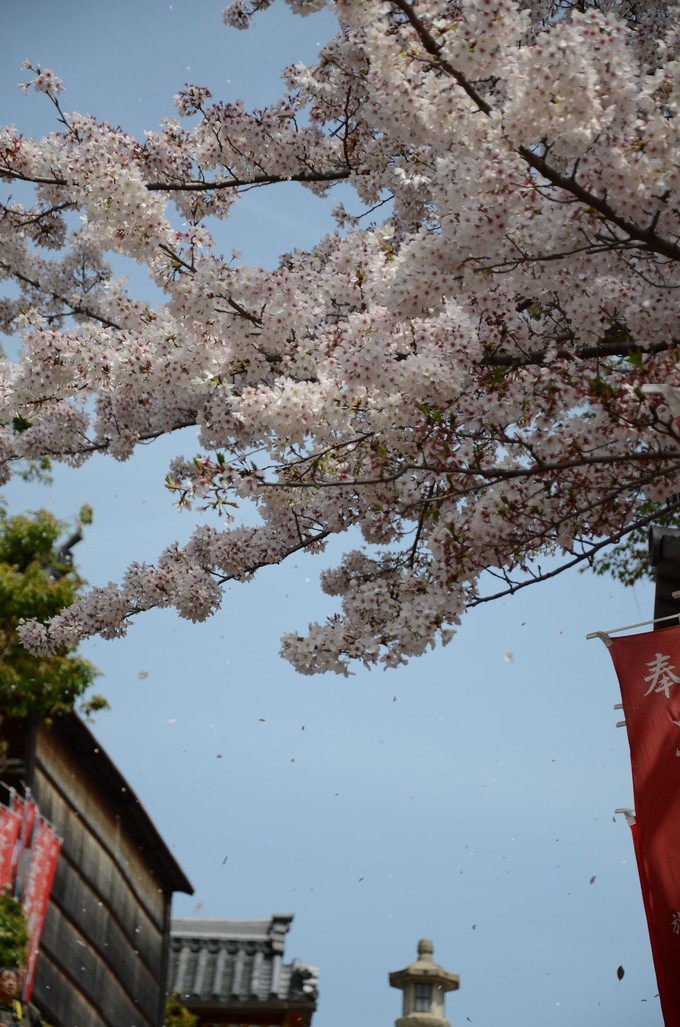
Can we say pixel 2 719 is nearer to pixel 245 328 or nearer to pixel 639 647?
pixel 245 328

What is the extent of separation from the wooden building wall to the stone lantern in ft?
12.9

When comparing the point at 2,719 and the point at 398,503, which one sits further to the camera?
the point at 2,719

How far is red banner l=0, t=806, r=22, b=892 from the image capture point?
13.0 metres

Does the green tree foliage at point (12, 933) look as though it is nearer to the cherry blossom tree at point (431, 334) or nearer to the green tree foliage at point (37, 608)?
the green tree foliage at point (37, 608)

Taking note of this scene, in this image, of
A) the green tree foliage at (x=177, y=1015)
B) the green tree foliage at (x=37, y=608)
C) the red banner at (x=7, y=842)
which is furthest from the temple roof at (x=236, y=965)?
the red banner at (x=7, y=842)

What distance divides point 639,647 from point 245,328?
9.63ft

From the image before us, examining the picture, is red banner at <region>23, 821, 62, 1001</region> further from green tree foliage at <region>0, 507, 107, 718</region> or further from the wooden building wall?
green tree foliage at <region>0, 507, 107, 718</region>

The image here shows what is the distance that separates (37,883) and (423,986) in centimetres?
545

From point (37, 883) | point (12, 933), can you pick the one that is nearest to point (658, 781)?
point (12, 933)

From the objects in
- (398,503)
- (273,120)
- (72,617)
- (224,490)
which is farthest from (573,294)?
(72,617)

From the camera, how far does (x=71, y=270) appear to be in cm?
1237

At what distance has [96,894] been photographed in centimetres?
1592

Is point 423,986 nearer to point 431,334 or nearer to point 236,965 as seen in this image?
point 236,965

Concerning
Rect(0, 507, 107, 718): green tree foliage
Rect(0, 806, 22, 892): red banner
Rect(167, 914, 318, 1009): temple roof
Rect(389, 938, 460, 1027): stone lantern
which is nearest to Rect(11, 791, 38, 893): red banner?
Rect(0, 806, 22, 892): red banner
